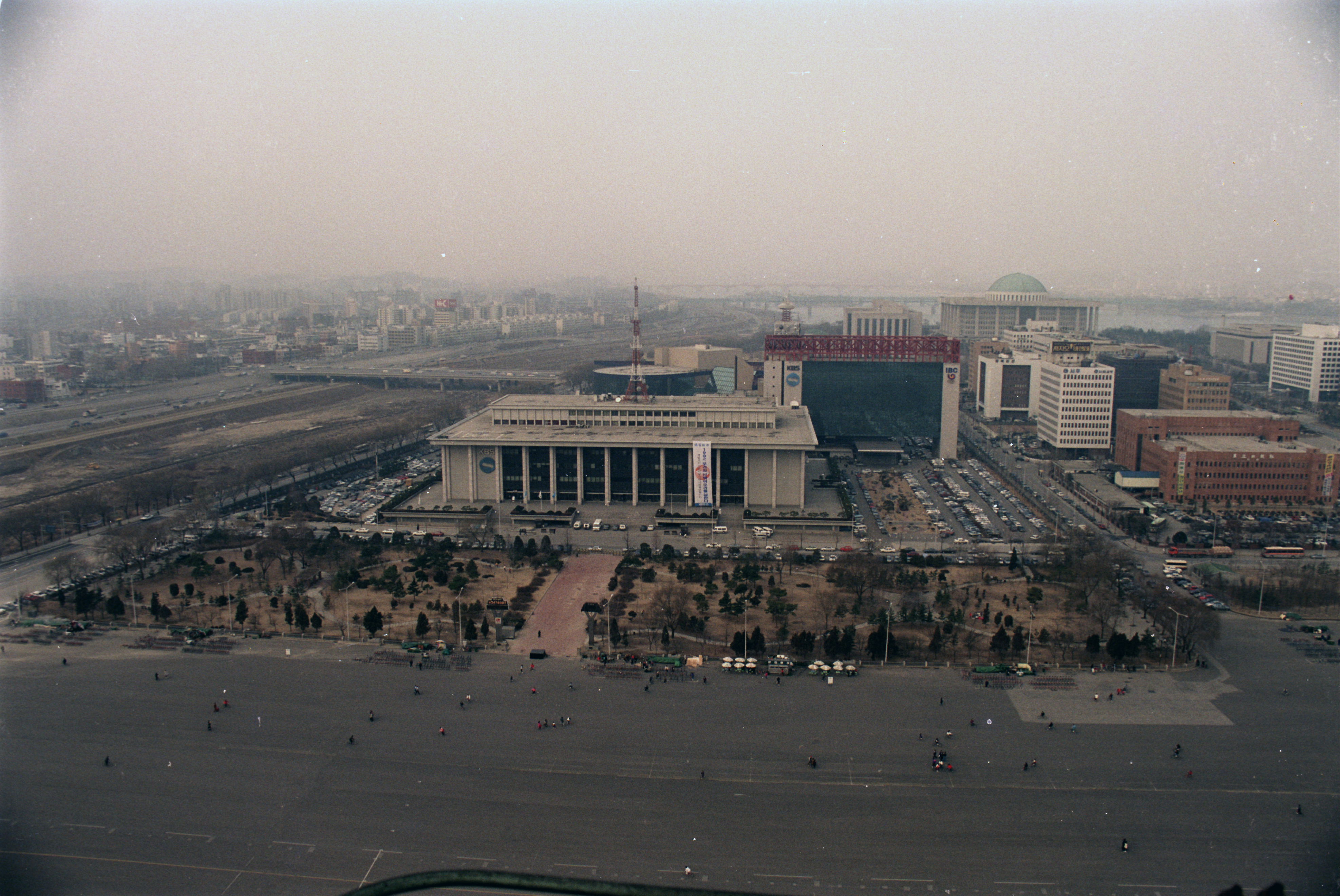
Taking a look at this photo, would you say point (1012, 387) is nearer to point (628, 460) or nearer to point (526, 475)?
point (628, 460)

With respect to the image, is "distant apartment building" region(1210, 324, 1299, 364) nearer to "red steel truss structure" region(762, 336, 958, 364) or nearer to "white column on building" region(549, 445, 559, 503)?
"red steel truss structure" region(762, 336, 958, 364)

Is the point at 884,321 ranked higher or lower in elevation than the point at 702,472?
higher

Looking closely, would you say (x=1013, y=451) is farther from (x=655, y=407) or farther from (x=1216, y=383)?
(x=655, y=407)

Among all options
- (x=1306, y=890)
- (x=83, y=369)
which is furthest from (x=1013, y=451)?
(x=83, y=369)

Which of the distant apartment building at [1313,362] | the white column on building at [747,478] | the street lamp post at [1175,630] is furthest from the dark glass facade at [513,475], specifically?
the distant apartment building at [1313,362]

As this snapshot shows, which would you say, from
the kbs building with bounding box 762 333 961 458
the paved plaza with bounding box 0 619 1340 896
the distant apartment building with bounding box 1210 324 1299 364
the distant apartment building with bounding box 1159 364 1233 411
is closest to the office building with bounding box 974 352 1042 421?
the distant apartment building with bounding box 1159 364 1233 411

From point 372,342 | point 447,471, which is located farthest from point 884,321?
point 447,471
